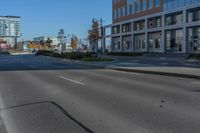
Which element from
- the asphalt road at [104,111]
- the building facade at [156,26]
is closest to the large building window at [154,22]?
the building facade at [156,26]

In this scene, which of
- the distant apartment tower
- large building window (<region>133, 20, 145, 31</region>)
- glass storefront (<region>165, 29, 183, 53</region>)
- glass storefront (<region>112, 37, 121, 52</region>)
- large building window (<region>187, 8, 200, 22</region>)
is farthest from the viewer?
the distant apartment tower

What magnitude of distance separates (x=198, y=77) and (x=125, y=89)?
5.93 metres

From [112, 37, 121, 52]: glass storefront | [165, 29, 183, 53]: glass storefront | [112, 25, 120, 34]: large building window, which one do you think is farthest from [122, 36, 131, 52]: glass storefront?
[165, 29, 183, 53]: glass storefront

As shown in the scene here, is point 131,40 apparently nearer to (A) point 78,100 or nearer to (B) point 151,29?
(B) point 151,29

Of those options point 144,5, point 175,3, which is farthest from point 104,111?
point 144,5

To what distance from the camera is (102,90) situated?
14422 mm

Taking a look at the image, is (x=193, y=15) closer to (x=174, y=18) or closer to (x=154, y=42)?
(x=174, y=18)

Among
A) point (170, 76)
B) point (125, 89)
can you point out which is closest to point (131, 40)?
point (170, 76)

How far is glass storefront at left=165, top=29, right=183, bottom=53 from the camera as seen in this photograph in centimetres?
6531

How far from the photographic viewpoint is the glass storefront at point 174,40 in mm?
65312

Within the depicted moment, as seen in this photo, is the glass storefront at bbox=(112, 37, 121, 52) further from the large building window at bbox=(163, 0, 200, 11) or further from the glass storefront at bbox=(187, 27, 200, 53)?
the glass storefront at bbox=(187, 27, 200, 53)

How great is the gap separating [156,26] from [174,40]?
288 inches

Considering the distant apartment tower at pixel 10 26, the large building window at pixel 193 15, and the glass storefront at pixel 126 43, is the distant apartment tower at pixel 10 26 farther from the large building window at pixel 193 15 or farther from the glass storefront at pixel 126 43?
the large building window at pixel 193 15

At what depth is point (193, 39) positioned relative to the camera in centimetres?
6181
